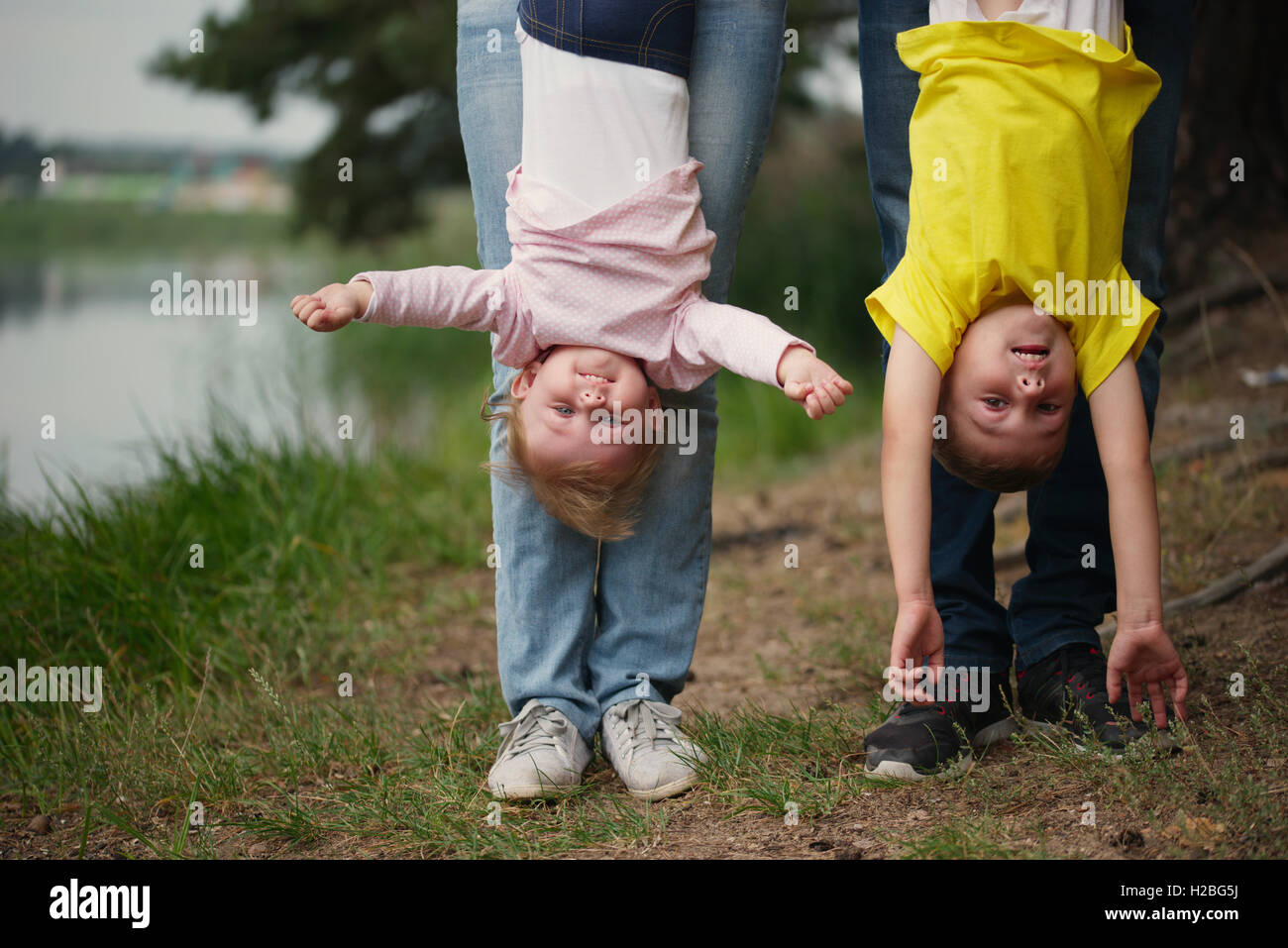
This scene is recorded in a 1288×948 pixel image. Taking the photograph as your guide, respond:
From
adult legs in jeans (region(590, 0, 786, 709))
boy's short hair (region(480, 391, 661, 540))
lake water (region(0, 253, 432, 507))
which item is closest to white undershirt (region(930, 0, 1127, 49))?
adult legs in jeans (region(590, 0, 786, 709))

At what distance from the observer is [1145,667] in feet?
5.54

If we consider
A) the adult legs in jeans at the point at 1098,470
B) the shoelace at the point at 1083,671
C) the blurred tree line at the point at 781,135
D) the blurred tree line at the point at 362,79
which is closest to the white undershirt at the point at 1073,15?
the adult legs in jeans at the point at 1098,470

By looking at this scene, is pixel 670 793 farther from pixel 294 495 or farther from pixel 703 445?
pixel 294 495

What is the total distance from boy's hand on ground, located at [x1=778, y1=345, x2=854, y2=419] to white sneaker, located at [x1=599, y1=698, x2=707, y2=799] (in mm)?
663

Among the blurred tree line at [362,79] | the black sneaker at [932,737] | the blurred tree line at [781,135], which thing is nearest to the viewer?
the black sneaker at [932,737]

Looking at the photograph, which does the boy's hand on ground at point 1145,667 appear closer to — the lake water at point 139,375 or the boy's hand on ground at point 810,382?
the boy's hand on ground at point 810,382

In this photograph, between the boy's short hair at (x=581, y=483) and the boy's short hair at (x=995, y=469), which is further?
the boy's short hair at (x=581, y=483)

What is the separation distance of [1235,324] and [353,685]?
329cm

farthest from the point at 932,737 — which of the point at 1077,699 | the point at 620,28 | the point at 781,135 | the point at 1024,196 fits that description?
the point at 781,135

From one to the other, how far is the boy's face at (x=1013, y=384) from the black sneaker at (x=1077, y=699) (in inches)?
17.4

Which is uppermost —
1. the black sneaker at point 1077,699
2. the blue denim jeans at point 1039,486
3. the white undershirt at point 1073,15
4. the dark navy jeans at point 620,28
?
the dark navy jeans at point 620,28

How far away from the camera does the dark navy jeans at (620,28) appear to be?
1854mm
